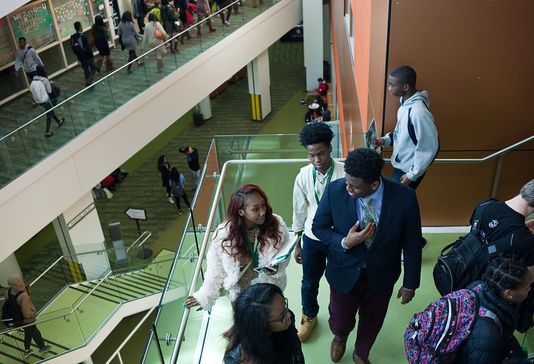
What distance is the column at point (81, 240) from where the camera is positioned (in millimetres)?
9585

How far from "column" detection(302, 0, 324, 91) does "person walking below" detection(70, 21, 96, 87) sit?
31.5 ft

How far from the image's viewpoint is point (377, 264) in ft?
9.50

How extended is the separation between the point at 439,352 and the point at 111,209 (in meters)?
11.5

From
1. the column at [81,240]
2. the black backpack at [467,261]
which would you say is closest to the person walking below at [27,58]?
the column at [81,240]

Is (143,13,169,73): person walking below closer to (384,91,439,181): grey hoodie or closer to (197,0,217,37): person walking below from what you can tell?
(197,0,217,37): person walking below

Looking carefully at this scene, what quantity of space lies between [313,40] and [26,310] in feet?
45.9

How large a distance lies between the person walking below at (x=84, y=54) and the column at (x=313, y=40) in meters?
9.60

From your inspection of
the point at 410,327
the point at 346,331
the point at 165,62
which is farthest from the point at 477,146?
the point at 165,62

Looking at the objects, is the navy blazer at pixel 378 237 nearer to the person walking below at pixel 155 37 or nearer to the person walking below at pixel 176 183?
the person walking below at pixel 155 37

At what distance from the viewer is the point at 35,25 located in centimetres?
1267

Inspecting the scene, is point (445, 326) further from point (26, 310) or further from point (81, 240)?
point (81, 240)

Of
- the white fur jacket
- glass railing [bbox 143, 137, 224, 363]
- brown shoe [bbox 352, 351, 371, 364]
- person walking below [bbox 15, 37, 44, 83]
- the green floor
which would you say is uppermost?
the white fur jacket

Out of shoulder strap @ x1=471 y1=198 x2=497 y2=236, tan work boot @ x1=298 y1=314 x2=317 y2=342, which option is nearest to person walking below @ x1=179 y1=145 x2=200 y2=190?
tan work boot @ x1=298 y1=314 x2=317 y2=342

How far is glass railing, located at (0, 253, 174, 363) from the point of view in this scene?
7.86m
